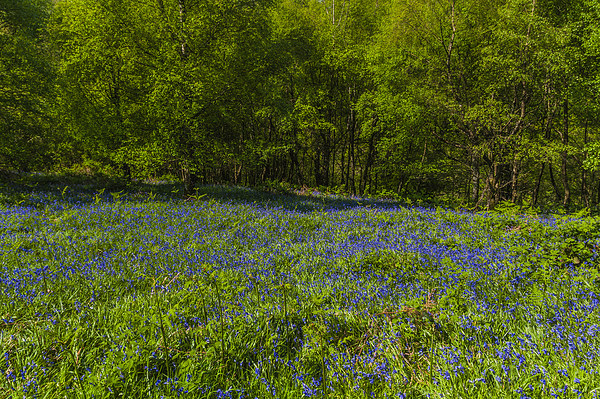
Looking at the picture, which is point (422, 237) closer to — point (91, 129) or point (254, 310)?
point (254, 310)

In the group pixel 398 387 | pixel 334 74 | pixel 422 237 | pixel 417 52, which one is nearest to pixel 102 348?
pixel 398 387

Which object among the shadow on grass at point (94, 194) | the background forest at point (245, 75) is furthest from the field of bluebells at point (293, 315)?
the background forest at point (245, 75)

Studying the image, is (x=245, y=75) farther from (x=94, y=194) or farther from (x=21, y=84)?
(x=21, y=84)

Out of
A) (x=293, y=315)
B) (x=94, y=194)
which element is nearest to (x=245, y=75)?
(x=94, y=194)

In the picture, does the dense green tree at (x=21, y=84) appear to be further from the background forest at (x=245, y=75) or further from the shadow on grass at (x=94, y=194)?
the shadow on grass at (x=94, y=194)

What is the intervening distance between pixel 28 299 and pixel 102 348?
175cm

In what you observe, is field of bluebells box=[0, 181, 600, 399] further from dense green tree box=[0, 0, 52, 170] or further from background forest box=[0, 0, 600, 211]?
background forest box=[0, 0, 600, 211]

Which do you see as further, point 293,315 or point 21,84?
point 21,84

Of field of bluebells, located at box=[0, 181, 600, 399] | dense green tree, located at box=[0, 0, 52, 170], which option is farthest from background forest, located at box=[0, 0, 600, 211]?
field of bluebells, located at box=[0, 181, 600, 399]

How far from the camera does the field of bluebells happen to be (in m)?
2.24

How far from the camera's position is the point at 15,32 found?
45.9 ft

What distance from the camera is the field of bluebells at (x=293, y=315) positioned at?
224 centimetres

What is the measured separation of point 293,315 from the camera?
3.44m

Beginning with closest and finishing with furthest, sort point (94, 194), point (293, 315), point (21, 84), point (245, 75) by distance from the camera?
point (293, 315), point (94, 194), point (21, 84), point (245, 75)
